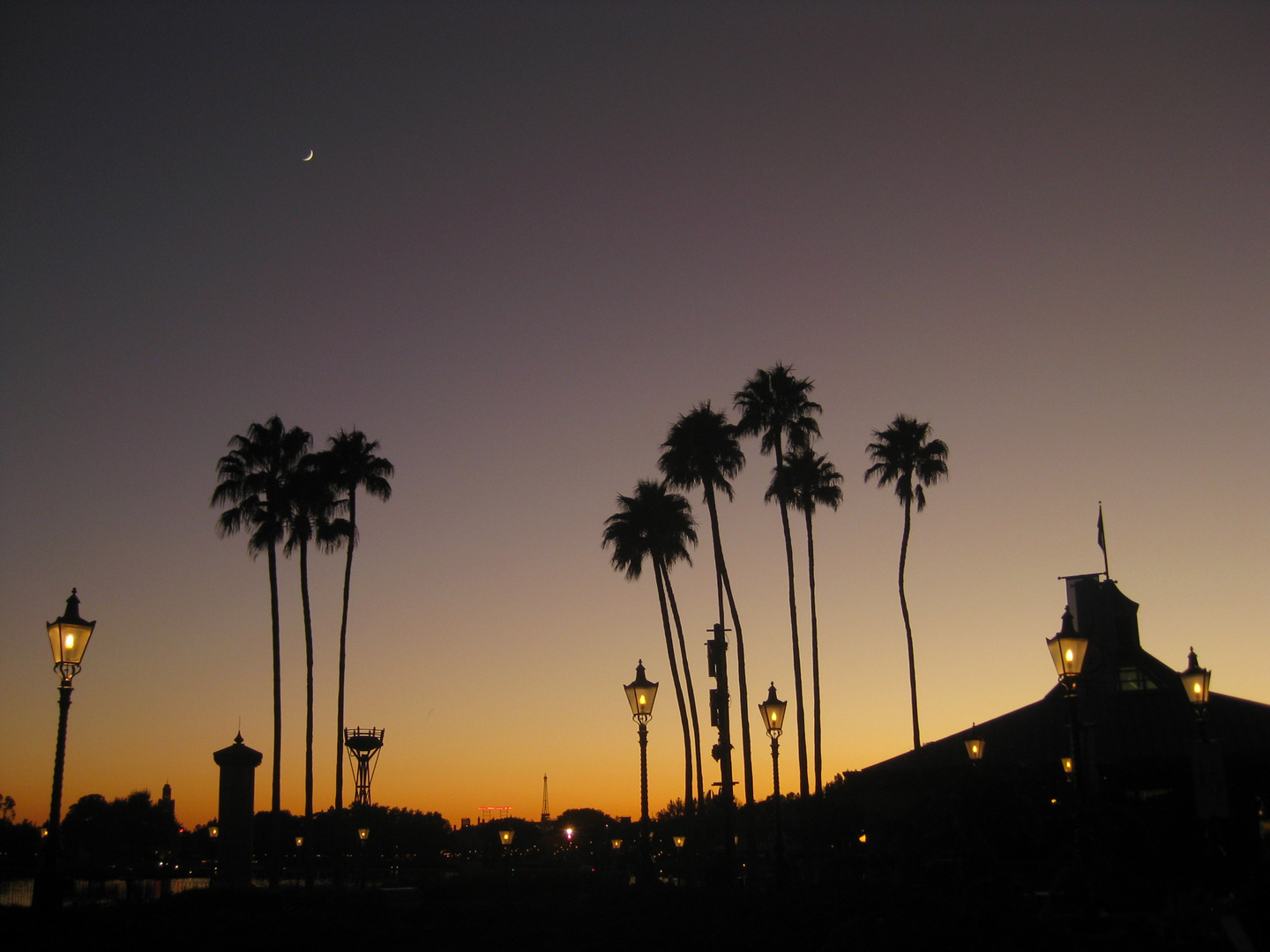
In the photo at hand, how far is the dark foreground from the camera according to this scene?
1169 cm

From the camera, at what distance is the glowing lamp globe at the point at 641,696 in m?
23.5

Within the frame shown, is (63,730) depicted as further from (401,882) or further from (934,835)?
(401,882)

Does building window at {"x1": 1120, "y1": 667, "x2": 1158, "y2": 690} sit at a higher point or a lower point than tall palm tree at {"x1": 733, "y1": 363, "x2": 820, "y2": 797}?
lower

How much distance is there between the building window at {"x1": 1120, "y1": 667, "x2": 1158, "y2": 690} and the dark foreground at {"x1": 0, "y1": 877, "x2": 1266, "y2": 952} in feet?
94.8

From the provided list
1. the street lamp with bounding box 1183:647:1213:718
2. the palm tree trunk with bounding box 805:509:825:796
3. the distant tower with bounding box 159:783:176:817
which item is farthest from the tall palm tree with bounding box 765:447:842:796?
the distant tower with bounding box 159:783:176:817

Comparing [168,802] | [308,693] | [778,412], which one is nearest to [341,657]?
[308,693]

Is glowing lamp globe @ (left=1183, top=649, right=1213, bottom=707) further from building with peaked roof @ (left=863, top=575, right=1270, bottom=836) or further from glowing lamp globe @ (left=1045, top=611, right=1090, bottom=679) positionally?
building with peaked roof @ (left=863, top=575, right=1270, bottom=836)

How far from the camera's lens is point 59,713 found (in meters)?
14.2

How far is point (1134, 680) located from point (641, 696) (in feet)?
104

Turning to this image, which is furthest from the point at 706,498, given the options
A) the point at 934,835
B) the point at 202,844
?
the point at 202,844

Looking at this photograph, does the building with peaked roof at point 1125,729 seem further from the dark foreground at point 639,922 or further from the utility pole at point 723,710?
the dark foreground at point 639,922

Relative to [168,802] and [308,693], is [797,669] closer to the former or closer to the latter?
[308,693]

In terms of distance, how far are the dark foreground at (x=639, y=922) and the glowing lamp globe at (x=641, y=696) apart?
12.2 feet

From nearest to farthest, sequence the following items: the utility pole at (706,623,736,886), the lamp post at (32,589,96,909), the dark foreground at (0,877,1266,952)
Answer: the dark foreground at (0,877,1266,952) → the lamp post at (32,589,96,909) → the utility pole at (706,623,736,886)
